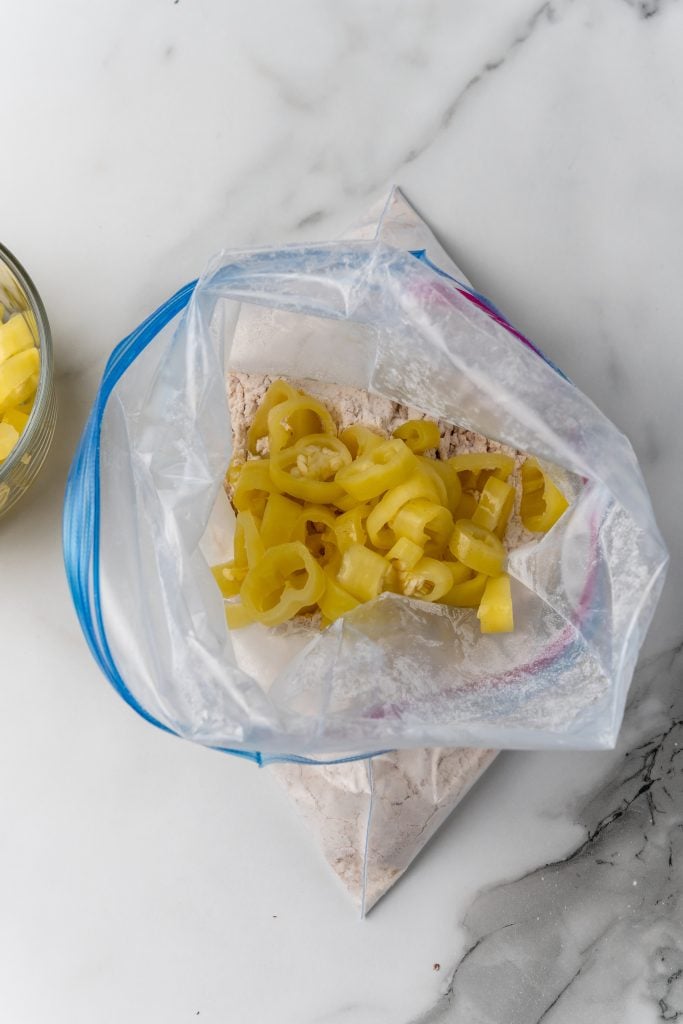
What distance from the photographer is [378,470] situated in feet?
2.52

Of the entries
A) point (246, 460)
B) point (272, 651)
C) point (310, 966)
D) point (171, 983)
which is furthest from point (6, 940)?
point (246, 460)

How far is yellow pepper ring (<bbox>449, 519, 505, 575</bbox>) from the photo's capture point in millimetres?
789

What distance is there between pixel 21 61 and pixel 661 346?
646 mm

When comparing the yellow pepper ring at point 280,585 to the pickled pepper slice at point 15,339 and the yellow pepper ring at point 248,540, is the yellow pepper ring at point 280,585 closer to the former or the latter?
the yellow pepper ring at point 248,540

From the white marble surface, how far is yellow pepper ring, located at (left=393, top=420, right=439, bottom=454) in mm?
191

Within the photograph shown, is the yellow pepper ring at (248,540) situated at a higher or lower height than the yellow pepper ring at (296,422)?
lower

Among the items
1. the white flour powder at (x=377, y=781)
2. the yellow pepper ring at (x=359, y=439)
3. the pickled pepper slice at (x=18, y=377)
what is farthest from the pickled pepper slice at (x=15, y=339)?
the yellow pepper ring at (x=359, y=439)

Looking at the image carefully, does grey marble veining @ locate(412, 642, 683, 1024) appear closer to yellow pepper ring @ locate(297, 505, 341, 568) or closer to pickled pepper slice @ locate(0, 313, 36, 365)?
yellow pepper ring @ locate(297, 505, 341, 568)

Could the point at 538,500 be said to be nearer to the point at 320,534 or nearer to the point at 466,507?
the point at 466,507

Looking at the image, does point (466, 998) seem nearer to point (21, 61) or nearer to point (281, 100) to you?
point (281, 100)

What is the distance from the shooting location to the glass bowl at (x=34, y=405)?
2.63 feet

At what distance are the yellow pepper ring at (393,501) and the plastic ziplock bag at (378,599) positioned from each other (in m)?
0.05

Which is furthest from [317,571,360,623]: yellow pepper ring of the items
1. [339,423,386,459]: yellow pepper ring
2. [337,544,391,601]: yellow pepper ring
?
[339,423,386,459]: yellow pepper ring

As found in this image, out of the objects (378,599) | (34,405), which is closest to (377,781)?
(378,599)
